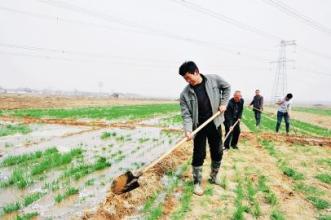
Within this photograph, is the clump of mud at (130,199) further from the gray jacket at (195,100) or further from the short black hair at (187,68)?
the short black hair at (187,68)

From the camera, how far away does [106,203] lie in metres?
4.37

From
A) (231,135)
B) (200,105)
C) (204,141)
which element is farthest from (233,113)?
(200,105)

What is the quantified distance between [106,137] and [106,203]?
712cm

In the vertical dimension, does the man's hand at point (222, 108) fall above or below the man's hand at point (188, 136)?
above

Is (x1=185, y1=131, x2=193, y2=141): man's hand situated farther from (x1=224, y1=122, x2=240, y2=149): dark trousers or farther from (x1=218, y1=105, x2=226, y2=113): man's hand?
(x1=224, y1=122, x2=240, y2=149): dark trousers

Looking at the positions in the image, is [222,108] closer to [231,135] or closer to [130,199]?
[130,199]

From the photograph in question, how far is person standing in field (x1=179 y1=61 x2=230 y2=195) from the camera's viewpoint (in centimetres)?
480

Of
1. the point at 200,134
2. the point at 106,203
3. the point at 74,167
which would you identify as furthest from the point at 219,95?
the point at 74,167

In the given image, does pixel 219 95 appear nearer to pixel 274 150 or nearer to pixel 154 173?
pixel 154 173

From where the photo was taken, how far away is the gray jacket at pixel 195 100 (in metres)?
4.88

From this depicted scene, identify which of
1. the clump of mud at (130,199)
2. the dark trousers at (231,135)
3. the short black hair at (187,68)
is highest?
the short black hair at (187,68)

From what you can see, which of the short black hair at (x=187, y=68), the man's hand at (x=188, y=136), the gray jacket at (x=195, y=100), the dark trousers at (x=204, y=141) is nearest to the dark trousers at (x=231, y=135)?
the dark trousers at (x=204, y=141)

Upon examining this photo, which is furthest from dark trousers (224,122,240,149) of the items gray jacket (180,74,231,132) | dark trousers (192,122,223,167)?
gray jacket (180,74,231,132)

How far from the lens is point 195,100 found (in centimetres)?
487
